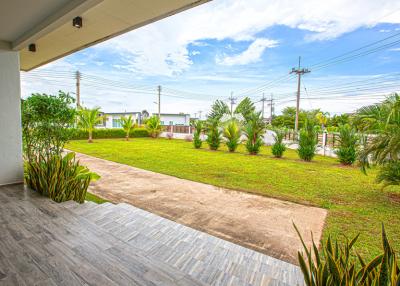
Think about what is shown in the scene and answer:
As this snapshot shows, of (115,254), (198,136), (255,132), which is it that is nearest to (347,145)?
(255,132)

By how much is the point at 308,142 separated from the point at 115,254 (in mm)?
9233

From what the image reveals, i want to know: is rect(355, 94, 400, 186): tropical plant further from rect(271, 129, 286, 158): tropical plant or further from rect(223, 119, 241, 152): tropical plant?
rect(223, 119, 241, 152): tropical plant

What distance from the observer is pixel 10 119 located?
12.9ft

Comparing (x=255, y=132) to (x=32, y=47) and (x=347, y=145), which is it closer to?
(x=347, y=145)

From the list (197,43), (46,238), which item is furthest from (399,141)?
(197,43)

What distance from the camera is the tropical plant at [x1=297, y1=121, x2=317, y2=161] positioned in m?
9.29

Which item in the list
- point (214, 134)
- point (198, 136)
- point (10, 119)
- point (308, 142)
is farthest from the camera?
point (198, 136)

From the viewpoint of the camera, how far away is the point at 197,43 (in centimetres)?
1652

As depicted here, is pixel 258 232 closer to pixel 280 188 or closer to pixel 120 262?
pixel 120 262

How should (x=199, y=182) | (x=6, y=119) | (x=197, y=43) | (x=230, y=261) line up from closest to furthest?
(x=230, y=261) → (x=6, y=119) → (x=199, y=182) → (x=197, y=43)

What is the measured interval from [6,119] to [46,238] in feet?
9.55

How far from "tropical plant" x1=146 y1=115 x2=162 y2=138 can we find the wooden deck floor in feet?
54.2

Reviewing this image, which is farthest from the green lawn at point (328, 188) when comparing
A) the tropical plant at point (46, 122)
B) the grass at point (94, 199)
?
the tropical plant at point (46, 122)

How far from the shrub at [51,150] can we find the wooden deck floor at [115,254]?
56cm
